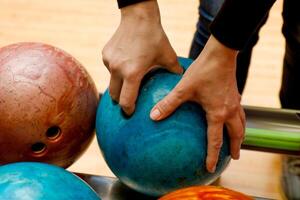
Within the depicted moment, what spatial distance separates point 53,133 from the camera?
1125 millimetres

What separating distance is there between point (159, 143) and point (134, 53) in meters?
0.17

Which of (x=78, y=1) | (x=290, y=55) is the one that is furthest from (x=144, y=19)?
(x=78, y=1)

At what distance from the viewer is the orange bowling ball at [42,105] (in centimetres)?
108

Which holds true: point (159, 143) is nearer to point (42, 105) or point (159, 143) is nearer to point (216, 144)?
point (216, 144)

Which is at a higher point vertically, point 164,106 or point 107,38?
point 164,106

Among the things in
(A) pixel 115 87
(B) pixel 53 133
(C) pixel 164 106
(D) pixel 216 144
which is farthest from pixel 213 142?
(B) pixel 53 133

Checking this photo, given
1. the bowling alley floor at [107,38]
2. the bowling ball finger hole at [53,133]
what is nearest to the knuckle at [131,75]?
the bowling ball finger hole at [53,133]

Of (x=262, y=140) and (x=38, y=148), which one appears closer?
(x=38, y=148)

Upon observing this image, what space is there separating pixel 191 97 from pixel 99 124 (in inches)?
8.9

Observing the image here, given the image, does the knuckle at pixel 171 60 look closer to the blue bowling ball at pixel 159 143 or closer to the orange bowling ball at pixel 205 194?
the blue bowling ball at pixel 159 143

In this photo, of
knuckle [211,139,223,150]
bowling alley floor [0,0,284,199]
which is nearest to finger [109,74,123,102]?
knuckle [211,139,223,150]

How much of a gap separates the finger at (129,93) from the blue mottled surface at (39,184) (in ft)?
Answer: 0.54

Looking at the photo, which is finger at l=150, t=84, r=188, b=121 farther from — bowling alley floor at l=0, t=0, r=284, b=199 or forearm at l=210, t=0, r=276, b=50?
bowling alley floor at l=0, t=0, r=284, b=199

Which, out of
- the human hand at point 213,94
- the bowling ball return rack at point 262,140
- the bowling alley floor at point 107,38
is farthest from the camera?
the bowling alley floor at point 107,38
